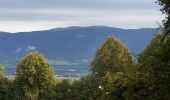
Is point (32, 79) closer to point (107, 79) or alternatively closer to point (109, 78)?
point (107, 79)

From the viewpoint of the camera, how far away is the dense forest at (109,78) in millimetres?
46969

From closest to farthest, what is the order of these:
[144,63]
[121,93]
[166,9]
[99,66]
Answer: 1. [166,9]
2. [144,63]
3. [121,93]
4. [99,66]

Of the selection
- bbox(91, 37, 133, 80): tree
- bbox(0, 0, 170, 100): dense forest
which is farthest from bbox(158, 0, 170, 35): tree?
bbox(91, 37, 133, 80): tree

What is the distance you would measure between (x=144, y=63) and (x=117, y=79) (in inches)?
248

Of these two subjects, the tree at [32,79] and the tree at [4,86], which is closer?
the tree at [32,79]

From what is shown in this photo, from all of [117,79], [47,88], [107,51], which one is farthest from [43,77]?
[117,79]

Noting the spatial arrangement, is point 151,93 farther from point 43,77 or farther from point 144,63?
point 43,77

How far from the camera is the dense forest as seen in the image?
46969 mm

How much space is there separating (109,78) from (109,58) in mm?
42923

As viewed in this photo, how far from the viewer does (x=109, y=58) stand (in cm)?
10475

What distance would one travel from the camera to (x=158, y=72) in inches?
1871

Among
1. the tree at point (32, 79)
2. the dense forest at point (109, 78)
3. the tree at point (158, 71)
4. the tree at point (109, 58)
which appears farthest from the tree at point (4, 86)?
the tree at point (158, 71)

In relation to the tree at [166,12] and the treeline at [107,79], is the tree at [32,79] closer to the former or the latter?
the treeline at [107,79]

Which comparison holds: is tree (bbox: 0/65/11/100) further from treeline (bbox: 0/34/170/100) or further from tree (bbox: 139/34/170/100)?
tree (bbox: 139/34/170/100)
